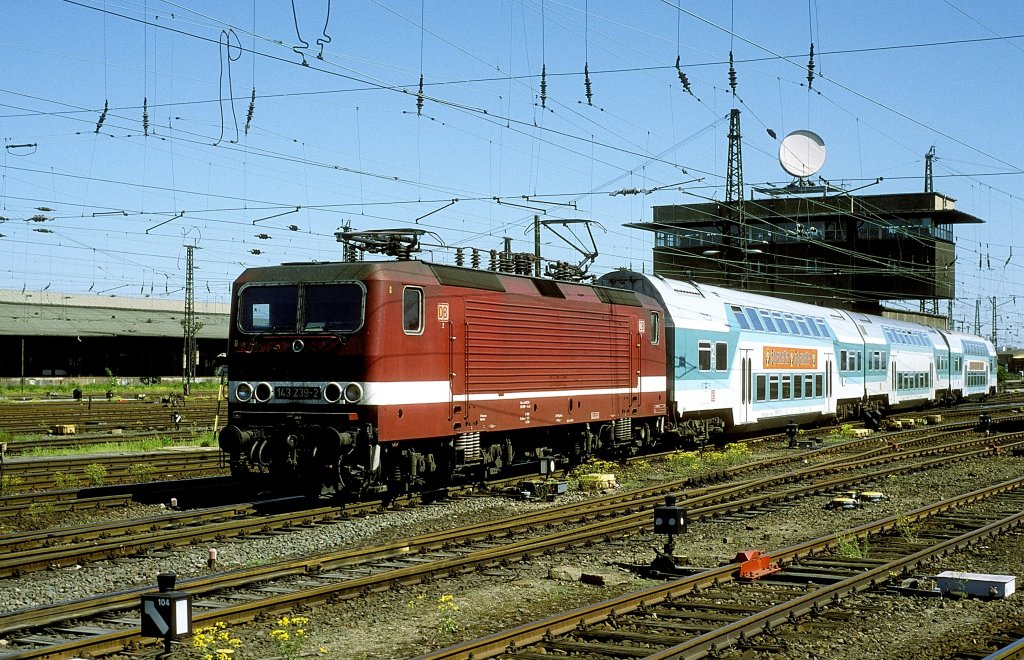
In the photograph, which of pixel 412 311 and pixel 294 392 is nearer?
pixel 294 392

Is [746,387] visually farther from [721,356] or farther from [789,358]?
[789,358]

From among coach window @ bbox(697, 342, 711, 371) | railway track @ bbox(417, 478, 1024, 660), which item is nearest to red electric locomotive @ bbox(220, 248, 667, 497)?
railway track @ bbox(417, 478, 1024, 660)

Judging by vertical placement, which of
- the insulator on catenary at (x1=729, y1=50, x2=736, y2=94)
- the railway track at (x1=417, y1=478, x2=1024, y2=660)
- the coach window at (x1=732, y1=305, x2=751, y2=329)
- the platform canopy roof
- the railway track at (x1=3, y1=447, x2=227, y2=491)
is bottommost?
the railway track at (x1=417, y1=478, x2=1024, y2=660)

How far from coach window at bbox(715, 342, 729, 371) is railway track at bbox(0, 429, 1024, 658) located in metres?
9.32

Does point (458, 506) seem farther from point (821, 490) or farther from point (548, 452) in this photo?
point (821, 490)

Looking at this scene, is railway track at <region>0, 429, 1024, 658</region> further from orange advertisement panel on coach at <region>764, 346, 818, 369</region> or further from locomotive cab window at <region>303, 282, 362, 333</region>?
orange advertisement panel on coach at <region>764, 346, 818, 369</region>

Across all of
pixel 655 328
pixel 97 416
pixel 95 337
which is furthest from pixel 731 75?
pixel 95 337

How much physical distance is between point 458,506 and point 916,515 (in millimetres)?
7261

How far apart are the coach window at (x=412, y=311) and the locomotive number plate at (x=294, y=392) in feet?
5.64

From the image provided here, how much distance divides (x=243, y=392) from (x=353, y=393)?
84.4 inches

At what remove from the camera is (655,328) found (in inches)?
1002

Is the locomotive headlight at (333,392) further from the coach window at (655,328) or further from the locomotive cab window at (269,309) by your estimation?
the coach window at (655,328)

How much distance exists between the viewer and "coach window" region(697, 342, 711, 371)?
27453mm

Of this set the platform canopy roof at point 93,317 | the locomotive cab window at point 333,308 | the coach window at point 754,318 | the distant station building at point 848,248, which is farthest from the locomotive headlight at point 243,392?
the distant station building at point 848,248
